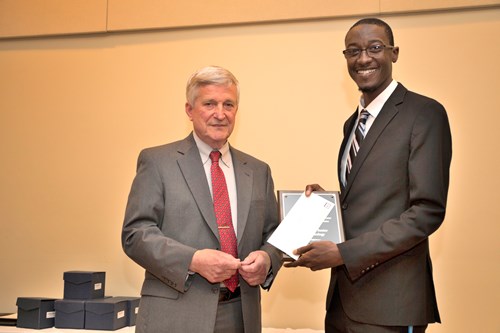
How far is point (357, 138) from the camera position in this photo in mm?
2340

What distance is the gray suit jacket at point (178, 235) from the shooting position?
2.25m

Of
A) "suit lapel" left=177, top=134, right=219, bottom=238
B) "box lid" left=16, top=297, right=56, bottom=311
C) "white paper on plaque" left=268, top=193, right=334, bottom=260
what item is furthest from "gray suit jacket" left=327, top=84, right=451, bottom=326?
"box lid" left=16, top=297, right=56, bottom=311

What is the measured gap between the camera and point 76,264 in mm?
4434

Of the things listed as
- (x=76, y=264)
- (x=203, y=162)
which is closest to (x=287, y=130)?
(x=203, y=162)

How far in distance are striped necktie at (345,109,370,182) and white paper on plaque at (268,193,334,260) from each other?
0.56 ft

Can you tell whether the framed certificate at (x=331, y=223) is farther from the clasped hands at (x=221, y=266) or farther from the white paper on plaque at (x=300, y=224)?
the clasped hands at (x=221, y=266)

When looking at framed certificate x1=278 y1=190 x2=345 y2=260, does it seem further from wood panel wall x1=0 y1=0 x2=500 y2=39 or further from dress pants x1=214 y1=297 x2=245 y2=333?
wood panel wall x1=0 y1=0 x2=500 y2=39

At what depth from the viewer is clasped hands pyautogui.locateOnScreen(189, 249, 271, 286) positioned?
218 centimetres

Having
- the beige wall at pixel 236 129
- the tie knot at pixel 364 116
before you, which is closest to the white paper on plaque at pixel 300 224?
the tie knot at pixel 364 116

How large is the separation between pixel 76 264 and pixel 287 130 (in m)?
2.00

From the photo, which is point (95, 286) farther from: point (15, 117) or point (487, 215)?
point (487, 215)

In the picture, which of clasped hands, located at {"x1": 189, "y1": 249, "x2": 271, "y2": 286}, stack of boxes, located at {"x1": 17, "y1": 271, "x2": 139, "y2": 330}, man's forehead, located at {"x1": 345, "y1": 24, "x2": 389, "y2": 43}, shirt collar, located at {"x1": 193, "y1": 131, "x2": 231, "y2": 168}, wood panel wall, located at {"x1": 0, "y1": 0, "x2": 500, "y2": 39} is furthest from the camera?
wood panel wall, located at {"x1": 0, "y1": 0, "x2": 500, "y2": 39}

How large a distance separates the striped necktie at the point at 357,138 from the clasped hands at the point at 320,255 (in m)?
0.35

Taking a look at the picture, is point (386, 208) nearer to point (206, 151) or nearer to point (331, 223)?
point (331, 223)
